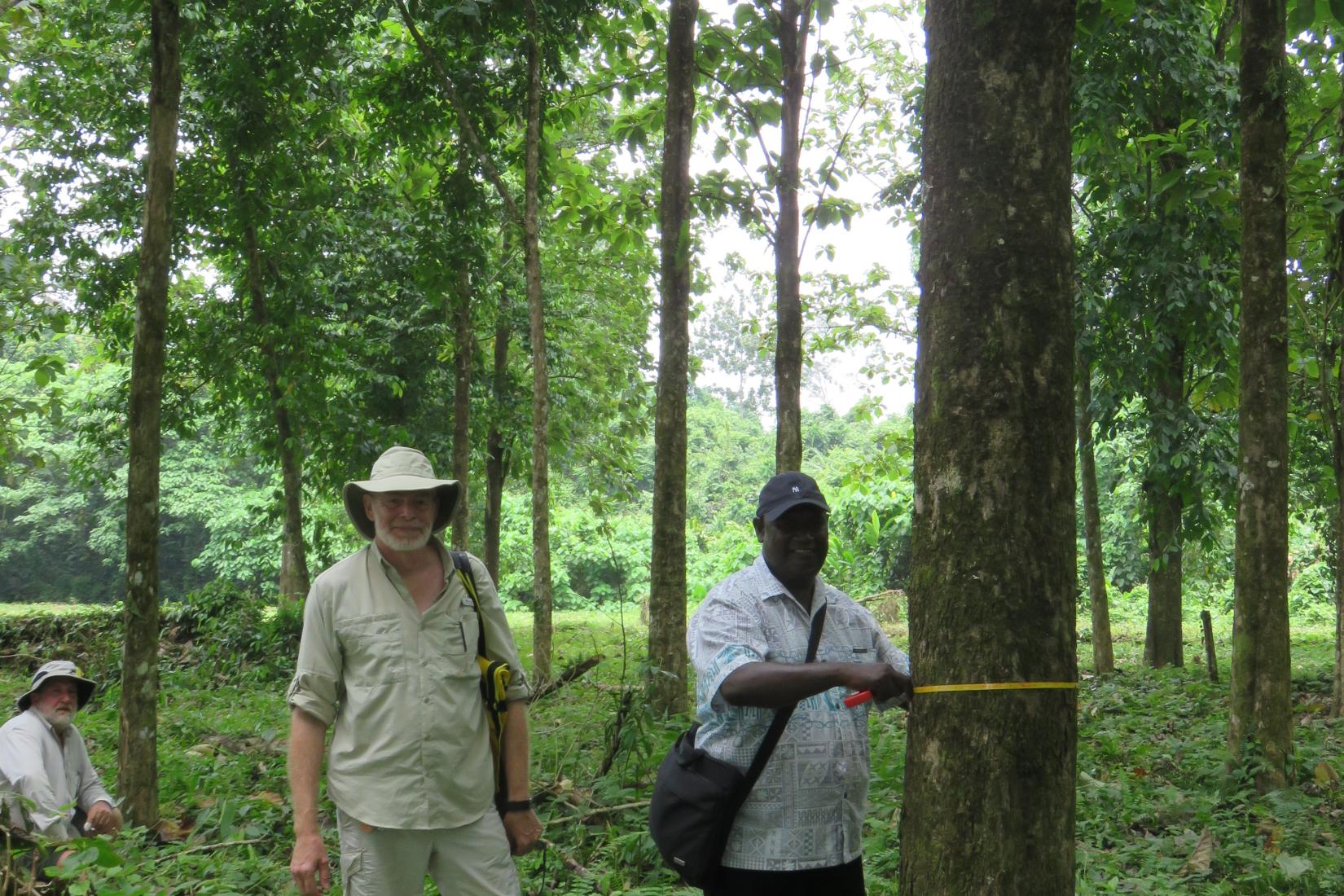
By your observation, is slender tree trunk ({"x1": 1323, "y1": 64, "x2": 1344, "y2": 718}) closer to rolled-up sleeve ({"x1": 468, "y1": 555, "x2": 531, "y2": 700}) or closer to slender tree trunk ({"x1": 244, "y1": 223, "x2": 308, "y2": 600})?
rolled-up sleeve ({"x1": 468, "y1": 555, "x2": 531, "y2": 700})

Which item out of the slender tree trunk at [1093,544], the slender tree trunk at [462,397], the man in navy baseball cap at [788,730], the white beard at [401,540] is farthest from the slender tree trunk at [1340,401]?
the slender tree trunk at [462,397]

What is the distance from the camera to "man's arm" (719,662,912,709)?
2.50 m

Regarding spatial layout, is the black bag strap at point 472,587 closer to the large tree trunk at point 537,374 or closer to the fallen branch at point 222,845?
the fallen branch at point 222,845

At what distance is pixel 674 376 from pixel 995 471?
625 cm

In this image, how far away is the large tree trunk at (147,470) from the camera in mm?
5895

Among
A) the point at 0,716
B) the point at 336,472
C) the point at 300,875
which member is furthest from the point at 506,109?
the point at 300,875

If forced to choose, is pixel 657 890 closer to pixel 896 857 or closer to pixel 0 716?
pixel 896 857

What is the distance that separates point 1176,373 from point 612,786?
25.3ft

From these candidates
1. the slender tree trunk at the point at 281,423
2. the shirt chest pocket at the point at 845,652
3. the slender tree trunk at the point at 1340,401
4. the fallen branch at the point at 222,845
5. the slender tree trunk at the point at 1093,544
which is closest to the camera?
the shirt chest pocket at the point at 845,652

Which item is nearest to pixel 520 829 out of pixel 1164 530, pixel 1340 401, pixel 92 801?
pixel 92 801

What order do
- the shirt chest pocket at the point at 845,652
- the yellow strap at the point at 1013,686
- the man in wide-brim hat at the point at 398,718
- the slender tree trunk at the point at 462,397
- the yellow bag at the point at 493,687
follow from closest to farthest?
the yellow strap at the point at 1013,686 → the shirt chest pocket at the point at 845,652 → the man in wide-brim hat at the point at 398,718 → the yellow bag at the point at 493,687 → the slender tree trunk at the point at 462,397

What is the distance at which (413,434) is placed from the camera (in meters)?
16.0

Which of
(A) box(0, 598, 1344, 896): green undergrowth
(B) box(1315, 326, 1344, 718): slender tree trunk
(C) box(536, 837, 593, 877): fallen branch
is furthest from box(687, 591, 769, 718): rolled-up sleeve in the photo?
(B) box(1315, 326, 1344, 718): slender tree trunk

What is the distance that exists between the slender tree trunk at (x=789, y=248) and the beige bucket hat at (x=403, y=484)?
5.58m
